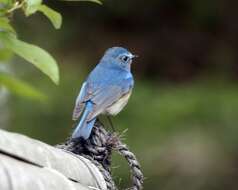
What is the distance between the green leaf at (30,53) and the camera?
8.43 ft

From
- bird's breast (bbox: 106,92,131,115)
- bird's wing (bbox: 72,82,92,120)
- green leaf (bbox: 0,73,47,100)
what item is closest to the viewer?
green leaf (bbox: 0,73,47,100)

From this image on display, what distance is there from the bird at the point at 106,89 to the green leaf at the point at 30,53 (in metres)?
1.02

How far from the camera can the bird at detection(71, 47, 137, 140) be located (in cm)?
425

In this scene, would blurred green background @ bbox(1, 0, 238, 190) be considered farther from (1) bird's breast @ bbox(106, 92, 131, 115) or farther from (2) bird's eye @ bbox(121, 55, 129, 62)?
(1) bird's breast @ bbox(106, 92, 131, 115)

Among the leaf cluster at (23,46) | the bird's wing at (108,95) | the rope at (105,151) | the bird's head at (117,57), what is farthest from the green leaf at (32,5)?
the bird's head at (117,57)

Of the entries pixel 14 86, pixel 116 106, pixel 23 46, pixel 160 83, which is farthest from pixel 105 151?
pixel 160 83

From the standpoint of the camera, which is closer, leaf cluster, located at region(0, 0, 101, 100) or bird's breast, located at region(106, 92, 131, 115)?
leaf cluster, located at region(0, 0, 101, 100)

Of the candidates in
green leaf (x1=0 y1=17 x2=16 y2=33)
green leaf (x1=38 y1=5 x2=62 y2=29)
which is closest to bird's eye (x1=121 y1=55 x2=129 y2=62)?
green leaf (x1=38 y1=5 x2=62 y2=29)

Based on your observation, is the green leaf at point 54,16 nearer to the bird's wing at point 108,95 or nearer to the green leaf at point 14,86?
the green leaf at point 14,86

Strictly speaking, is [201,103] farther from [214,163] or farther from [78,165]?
[78,165]

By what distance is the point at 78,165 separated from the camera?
2.60 metres

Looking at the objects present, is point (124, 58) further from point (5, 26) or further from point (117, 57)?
point (5, 26)

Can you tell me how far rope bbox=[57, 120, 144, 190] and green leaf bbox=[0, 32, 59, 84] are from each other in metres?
0.25

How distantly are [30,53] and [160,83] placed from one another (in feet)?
23.1
